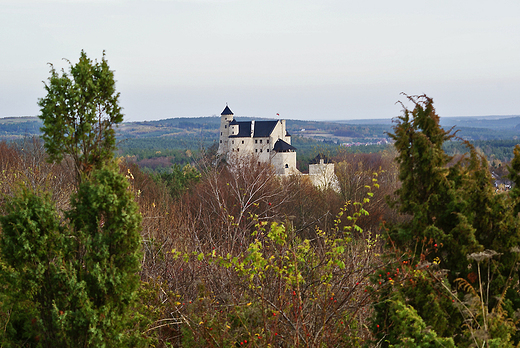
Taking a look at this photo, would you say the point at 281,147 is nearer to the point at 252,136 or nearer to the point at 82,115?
the point at 252,136

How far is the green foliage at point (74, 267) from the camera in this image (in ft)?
16.2

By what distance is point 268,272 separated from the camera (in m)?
7.27

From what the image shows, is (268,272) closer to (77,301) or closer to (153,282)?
(153,282)

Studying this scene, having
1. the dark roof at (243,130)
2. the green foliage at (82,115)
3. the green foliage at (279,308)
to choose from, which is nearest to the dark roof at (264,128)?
the dark roof at (243,130)

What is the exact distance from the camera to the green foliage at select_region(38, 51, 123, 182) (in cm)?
532

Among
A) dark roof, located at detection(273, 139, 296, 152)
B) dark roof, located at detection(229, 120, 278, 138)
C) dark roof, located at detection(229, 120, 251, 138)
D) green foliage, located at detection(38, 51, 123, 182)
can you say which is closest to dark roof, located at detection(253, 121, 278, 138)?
dark roof, located at detection(229, 120, 278, 138)

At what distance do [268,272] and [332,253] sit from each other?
5.12ft

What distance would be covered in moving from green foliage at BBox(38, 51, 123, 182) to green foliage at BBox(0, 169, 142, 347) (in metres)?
0.45

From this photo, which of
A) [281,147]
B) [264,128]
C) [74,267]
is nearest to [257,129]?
[264,128]

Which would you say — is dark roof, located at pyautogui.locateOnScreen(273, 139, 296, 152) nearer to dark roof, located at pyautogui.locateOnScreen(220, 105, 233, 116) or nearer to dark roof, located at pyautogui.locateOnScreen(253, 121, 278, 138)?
dark roof, located at pyautogui.locateOnScreen(253, 121, 278, 138)

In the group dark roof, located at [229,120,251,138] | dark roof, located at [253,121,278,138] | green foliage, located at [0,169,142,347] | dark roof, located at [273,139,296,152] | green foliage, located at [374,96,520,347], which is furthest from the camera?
dark roof, located at [229,120,251,138]

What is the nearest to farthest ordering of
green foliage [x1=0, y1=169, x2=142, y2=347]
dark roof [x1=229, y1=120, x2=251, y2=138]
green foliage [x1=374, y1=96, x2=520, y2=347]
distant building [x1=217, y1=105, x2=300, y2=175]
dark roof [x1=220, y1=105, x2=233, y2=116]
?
green foliage [x1=0, y1=169, x2=142, y2=347] → green foliage [x1=374, y1=96, x2=520, y2=347] → distant building [x1=217, y1=105, x2=300, y2=175] → dark roof [x1=229, y1=120, x2=251, y2=138] → dark roof [x1=220, y1=105, x2=233, y2=116]

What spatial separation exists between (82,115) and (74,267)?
1923mm

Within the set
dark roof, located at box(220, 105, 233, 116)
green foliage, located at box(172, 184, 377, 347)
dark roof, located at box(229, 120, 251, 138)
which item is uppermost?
dark roof, located at box(220, 105, 233, 116)
